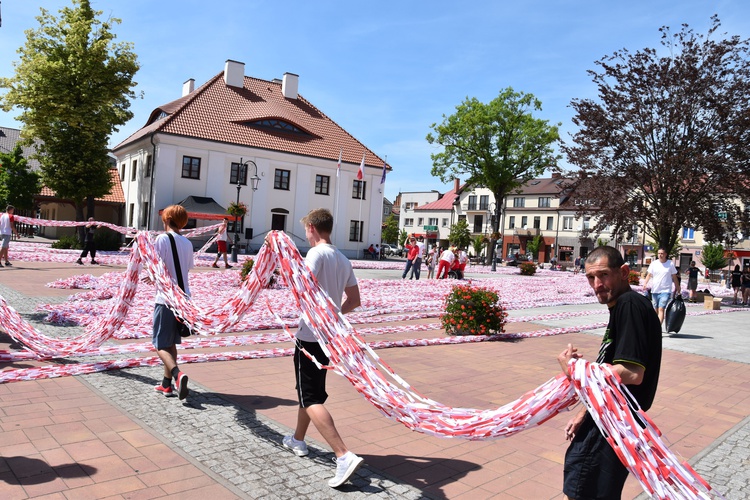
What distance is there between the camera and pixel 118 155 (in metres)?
47.0

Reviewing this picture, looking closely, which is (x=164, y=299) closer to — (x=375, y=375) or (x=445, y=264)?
(x=375, y=375)

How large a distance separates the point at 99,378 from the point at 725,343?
41.2 ft

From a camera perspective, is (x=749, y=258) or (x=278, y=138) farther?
(x=749, y=258)

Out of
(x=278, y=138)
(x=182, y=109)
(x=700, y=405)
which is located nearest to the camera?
(x=700, y=405)

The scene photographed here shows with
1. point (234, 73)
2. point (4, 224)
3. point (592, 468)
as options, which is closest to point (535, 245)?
point (234, 73)

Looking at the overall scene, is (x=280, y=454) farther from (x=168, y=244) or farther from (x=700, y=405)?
(x=700, y=405)

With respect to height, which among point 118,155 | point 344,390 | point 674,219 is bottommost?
point 344,390

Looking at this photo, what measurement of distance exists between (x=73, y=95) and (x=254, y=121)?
12975 mm

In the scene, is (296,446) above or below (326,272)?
below

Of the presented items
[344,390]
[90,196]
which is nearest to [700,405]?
[344,390]

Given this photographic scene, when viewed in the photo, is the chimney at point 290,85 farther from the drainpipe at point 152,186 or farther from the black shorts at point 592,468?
the black shorts at point 592,468

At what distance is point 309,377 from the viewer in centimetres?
415

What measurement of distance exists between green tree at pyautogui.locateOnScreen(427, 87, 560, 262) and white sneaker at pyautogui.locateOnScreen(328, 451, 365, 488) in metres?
45.4

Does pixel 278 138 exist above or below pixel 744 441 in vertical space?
above
